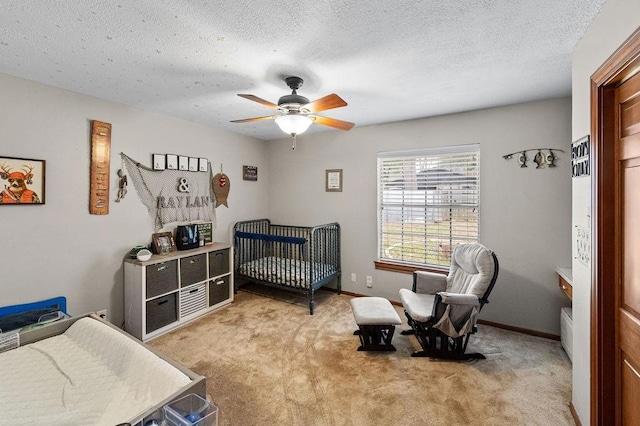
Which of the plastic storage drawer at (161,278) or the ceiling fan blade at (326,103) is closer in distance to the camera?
the ceiling fan blade at (326,103)

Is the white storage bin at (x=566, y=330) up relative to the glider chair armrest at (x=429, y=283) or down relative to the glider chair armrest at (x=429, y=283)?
down

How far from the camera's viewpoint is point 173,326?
3023 millimetres

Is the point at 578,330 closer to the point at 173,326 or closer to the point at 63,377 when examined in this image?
the point at 63,377

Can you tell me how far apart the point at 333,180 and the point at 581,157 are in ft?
Result: 9.25

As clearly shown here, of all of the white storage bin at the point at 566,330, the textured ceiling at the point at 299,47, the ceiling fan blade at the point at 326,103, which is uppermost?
the textured ceiling at the point at 299,47

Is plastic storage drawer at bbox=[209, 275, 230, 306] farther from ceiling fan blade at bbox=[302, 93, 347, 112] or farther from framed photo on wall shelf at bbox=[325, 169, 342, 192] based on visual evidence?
ceiling fan blade at bbox=[302, 93, 347, 112]

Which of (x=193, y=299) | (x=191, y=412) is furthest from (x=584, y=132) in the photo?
(x=193, y=299)

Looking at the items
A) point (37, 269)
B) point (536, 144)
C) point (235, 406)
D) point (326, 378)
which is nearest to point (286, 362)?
point (326, 378)

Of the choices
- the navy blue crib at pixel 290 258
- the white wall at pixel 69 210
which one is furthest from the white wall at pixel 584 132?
the white wall at pixel 69 210

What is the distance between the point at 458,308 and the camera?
7.72 feet

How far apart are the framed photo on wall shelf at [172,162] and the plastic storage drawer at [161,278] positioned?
1135mm

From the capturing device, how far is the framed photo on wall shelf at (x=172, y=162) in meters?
3.34

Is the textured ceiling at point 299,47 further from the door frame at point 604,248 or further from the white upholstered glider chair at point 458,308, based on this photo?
the white upholstered glider chair at point 458,308

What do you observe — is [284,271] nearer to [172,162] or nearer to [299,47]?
[172,162]
